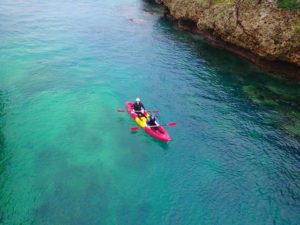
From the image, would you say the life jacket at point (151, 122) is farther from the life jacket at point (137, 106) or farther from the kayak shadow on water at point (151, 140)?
the life jacket at point (137, 106)

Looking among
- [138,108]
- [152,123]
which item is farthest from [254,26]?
[152,123]

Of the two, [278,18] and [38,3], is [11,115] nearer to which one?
[278,18]

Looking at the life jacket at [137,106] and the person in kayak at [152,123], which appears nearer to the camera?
the person in kayak at [152,123]

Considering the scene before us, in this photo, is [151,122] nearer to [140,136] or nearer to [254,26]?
[140,136]

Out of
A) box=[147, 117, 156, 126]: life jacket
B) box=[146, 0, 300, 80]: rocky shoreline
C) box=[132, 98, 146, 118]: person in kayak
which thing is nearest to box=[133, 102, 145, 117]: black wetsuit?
box=[132, 98, 146, 118]: person in kayak

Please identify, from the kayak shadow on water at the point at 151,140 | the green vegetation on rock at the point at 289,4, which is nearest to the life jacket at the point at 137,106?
the kayak shadow on water at the point at 151,140

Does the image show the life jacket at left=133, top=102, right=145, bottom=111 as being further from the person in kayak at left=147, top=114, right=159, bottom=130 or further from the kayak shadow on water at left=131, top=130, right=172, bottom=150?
the kayak shadow on water at left=131, top=130, right=172, bottom=150
